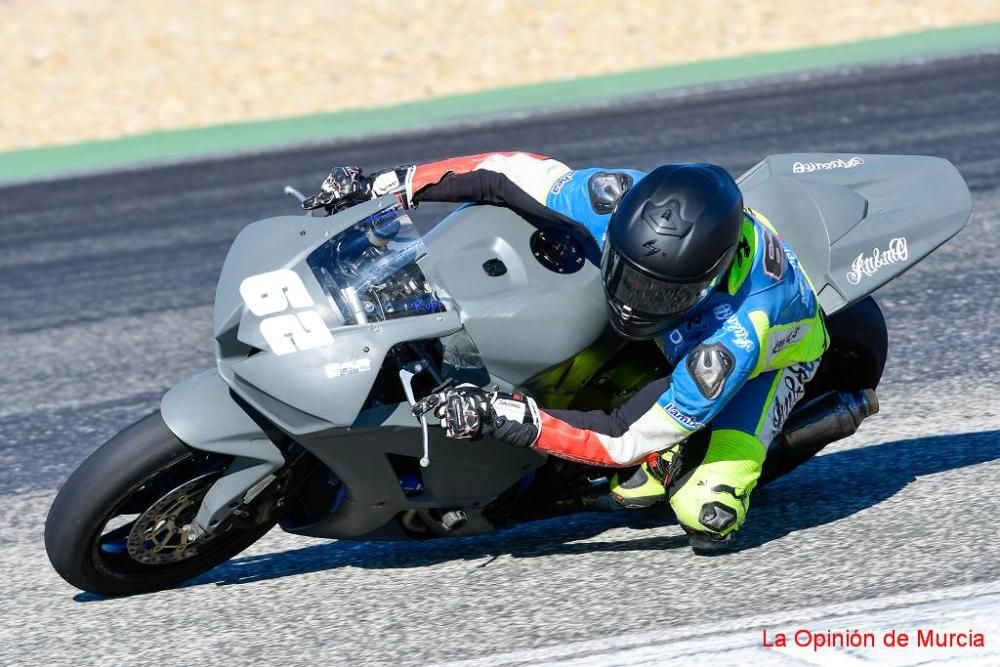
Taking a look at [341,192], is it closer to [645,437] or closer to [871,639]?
[645,437]

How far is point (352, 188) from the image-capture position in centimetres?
461

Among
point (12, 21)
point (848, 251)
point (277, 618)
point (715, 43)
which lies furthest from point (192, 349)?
point (12, 21)

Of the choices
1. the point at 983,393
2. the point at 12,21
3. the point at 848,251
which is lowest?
the point at 983,393

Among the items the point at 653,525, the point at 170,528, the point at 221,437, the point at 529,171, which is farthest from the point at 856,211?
the point at 170,528

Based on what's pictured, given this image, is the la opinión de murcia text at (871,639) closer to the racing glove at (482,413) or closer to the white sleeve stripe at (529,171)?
the racing glove at (482,413)

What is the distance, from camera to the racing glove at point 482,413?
12.9ft

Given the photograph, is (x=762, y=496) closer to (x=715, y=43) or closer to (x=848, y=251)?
(x=848, y=251)

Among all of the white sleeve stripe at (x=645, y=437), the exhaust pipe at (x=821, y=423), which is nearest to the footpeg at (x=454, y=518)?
the white sleeve stripe at (x=645, y=437)

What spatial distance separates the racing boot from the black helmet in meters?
0.62

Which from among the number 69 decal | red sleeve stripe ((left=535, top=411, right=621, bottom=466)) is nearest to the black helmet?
red sleeve stripe ((left=535, top=411, right=621, bottom=466))

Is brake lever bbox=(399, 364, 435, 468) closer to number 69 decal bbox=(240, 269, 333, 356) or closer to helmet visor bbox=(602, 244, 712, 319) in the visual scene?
number 69 decal bbox=(240, 269, 333, 356)

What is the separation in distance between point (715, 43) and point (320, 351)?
12416mm

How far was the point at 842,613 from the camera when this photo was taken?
394 cm

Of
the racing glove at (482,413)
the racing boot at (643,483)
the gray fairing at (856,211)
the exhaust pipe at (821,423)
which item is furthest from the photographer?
the exhaust pipe at (821,423)
